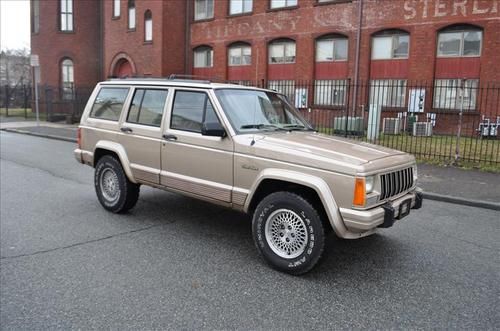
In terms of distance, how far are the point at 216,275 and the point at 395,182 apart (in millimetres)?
2048

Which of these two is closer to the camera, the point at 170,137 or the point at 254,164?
the point at 254,164

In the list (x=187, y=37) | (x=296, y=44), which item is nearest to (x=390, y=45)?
(x=296, y=44)

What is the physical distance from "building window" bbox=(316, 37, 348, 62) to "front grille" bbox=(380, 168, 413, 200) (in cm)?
1756

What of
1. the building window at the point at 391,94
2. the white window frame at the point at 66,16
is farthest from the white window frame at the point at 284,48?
the white window frame at the point at 66,16

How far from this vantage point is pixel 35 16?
3194 cm

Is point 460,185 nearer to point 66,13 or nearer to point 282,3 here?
point 282,3

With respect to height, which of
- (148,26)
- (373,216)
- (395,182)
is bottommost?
(373,216)

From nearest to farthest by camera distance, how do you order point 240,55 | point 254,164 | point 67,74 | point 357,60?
point 254,164, point 357,60, point 240,55, point 67,74

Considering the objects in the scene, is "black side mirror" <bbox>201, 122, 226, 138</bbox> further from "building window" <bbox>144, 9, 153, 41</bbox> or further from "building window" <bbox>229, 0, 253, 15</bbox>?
"building window" <bbox>144, 9, 153, 41</bbox>

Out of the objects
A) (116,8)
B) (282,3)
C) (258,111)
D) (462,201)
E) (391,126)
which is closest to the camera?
(258,111)

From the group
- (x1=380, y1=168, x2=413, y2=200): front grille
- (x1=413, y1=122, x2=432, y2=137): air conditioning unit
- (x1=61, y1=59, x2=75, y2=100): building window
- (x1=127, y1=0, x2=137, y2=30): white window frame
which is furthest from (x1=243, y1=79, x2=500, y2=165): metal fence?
(x1=61, y1=59, x2=75, y2=100): building window

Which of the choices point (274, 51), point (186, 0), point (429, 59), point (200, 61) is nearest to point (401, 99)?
point (429, 59)

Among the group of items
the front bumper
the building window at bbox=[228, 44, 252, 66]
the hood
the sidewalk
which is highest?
the building window at bbox=[228, 44, 252, 66]

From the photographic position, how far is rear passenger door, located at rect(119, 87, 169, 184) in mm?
5875
